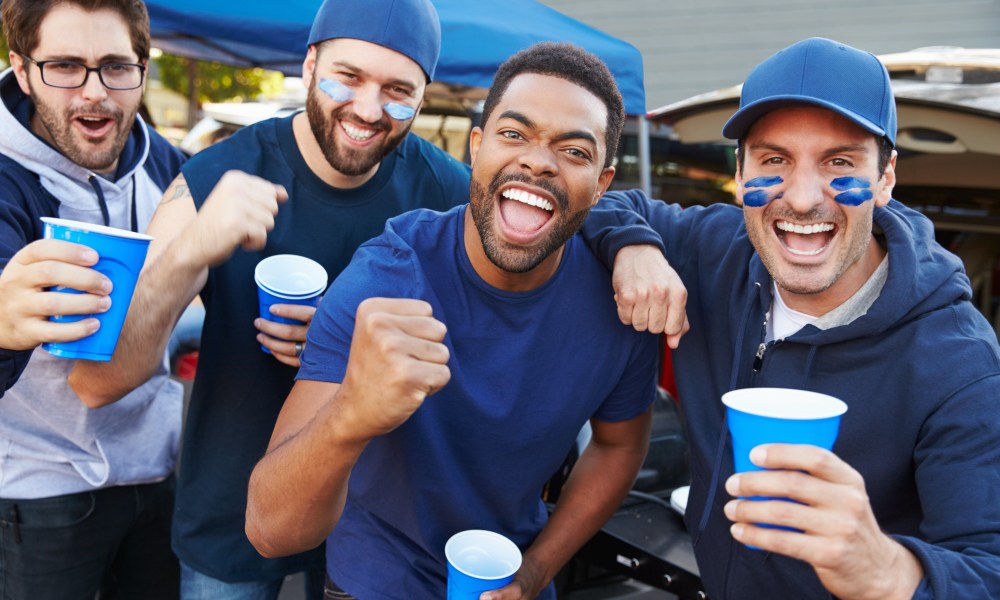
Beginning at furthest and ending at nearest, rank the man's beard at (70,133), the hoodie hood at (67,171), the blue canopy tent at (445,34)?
the blue canopy tent at (445,34) → the man's beard at (70,133) → the hoodie hood at (67,171)

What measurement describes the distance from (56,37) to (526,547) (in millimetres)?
2279

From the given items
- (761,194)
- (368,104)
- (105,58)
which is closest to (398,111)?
(368,104)

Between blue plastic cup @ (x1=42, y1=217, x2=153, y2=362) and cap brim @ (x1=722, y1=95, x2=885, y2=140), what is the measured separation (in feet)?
5.28

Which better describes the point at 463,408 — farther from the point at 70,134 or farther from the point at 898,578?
the point at 70,134

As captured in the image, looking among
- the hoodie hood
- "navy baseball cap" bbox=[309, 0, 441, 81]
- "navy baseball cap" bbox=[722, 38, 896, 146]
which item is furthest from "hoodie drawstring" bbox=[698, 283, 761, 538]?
the hoodie hood

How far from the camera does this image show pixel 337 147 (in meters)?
2.89

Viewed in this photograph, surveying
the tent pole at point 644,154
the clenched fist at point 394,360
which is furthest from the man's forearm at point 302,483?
the tent pole at point 644,154

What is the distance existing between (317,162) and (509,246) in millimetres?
956

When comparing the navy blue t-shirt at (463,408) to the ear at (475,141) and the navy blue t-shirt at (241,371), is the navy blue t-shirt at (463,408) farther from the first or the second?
the navy blue t-shirt at (241,371)

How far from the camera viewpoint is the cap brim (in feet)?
6.95

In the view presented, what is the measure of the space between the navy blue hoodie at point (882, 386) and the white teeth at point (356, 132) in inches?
33.6

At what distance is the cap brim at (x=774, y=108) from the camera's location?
83.4 inches

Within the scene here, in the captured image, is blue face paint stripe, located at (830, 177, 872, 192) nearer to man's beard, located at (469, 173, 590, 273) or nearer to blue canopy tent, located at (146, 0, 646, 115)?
man's beard, located at (469, 173, 590, 273)

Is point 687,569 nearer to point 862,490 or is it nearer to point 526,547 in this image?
point 526,547
